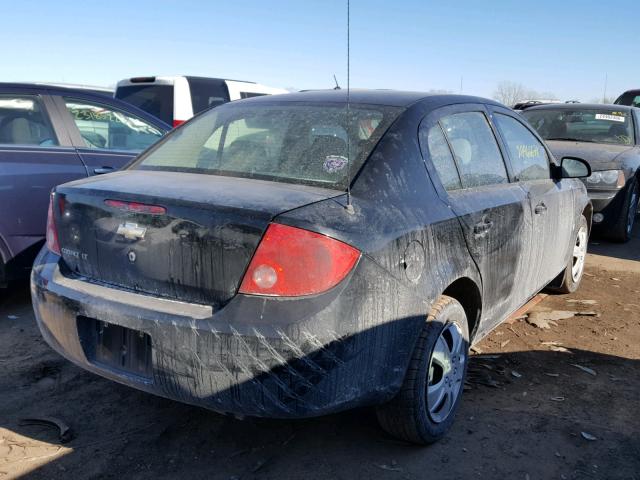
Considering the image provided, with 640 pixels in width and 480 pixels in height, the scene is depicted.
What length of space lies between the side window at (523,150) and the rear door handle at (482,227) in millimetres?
736

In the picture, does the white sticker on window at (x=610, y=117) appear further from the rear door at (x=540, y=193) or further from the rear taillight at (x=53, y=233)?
the rear taillight at (x=53, y=233)

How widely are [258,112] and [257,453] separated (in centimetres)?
178

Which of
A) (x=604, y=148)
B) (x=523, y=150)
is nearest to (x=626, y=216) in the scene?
(x=604, y=148)

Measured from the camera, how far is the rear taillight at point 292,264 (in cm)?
236

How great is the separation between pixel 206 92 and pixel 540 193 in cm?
595

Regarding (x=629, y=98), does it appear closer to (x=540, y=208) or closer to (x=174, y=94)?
(x=174, y=94)

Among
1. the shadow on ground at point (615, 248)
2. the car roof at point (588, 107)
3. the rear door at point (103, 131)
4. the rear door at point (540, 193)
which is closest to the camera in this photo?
the rear door at point (540, 193)

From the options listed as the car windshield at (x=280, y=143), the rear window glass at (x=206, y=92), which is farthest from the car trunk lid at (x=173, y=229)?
the rear window glass at (x=206, y=92)

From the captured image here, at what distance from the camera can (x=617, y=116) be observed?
8430 millimetres

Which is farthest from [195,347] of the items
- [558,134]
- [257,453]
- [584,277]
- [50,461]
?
[558,134]

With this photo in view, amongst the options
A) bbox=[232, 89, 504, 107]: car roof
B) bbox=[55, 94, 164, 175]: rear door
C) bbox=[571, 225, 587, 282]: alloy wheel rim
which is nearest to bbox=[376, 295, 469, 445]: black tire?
bbox=[232, 89, 504, 107]: car roof

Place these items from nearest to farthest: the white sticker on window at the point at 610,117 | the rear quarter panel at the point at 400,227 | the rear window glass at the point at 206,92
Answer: the rear quarter panel at the point at 400,227 → the white sticker on window at the point at 610,117 → the rear window glass at the point at 206,92

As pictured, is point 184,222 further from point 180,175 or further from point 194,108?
point 194,108

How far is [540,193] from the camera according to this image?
13.5 ft
